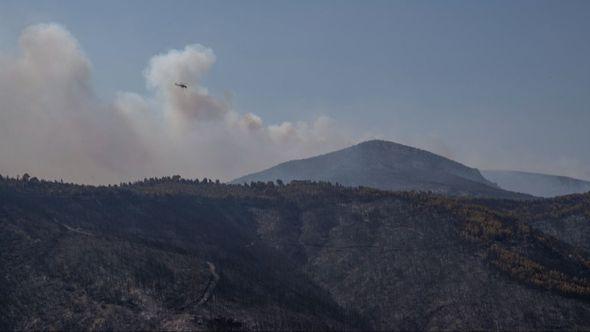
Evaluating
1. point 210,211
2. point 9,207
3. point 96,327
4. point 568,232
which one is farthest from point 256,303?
point 568,232

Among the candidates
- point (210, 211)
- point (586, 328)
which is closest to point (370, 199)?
point (210, 211)

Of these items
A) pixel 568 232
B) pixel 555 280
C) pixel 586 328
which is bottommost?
pixel 586 328

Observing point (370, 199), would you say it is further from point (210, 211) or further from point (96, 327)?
point (96, 327)

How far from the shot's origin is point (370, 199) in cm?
14175

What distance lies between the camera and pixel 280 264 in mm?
109562

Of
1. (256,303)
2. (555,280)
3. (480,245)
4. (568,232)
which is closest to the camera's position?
(256,303)

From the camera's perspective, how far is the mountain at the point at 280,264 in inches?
2872

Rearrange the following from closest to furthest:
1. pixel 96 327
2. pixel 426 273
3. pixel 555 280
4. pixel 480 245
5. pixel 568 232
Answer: pixel 96 327, pixel 555 280, pixel 426 273, pixel 480 245, pixel 568 232

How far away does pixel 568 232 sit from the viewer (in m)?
135

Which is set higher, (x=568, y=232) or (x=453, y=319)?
(x=568, y=232)

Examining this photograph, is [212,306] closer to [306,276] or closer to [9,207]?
[306,276]

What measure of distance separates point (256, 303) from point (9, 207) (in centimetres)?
5178

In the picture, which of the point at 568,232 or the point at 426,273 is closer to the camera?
the point at 426,273

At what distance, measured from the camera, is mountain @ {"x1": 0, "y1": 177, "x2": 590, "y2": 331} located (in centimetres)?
7294
